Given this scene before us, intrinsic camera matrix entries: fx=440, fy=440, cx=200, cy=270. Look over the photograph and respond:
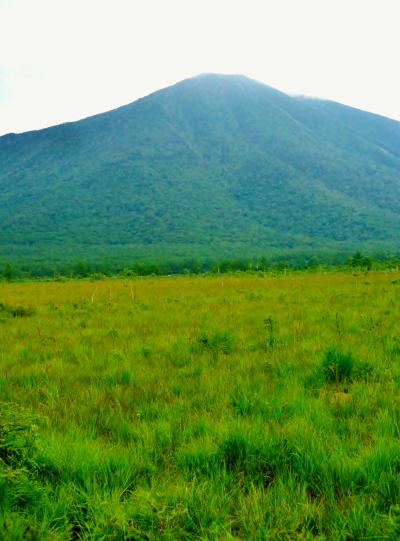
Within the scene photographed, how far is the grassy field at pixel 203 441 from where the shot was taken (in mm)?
2592

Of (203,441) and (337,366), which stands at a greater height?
(203,441)

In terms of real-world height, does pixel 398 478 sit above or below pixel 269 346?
above

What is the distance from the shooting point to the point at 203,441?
3510 mm

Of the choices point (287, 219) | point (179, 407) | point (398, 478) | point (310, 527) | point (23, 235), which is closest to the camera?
point (310, 527)

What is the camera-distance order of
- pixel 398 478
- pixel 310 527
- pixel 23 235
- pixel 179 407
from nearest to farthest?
pixel 310 527 < pixel 398 478 < pixel 179 407 < pixel 23 235

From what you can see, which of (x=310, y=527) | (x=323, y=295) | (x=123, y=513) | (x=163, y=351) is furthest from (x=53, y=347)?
(x=323, y=295)

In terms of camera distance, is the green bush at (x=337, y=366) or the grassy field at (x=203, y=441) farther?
the green bush at (x=337, y=366)

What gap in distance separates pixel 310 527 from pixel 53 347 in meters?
6.31

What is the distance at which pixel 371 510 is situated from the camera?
2652 millimetres

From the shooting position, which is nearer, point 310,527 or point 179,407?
point 310,527

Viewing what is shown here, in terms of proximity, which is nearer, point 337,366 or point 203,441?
point 203,441

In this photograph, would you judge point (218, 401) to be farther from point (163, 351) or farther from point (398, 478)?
point (163, 351)

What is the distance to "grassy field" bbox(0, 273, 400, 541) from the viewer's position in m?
2.59

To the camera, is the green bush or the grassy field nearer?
the grassy field
